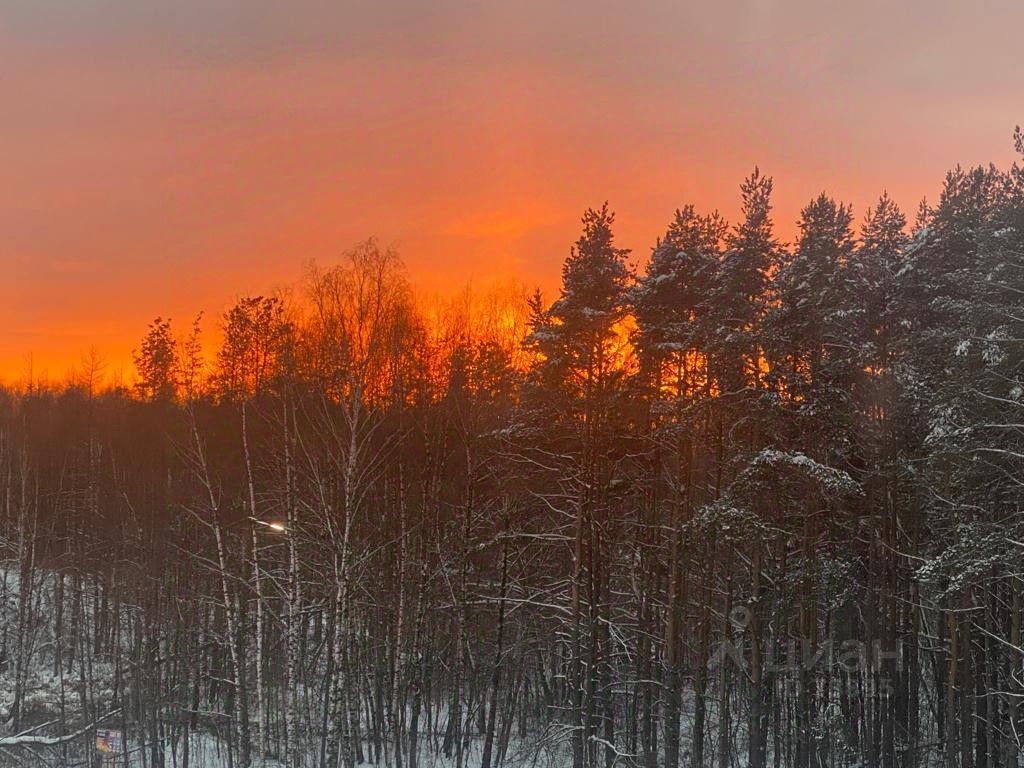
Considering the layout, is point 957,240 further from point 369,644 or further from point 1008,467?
point 369,644

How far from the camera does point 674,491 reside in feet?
57.8

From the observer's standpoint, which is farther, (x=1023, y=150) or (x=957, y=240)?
(x=957, y=240)

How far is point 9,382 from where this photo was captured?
7788cm

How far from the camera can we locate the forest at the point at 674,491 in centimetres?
1590

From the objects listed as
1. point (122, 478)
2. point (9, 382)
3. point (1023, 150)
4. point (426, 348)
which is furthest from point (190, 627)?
Answer: point (9, 382)

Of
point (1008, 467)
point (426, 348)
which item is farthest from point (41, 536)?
point (1008, 467)

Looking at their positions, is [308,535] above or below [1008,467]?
below

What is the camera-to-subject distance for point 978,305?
1488cm

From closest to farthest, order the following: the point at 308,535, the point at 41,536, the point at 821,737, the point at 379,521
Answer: the point at 308,535 < the point at 821,737 < the point at 379,521 < the point at 41,536

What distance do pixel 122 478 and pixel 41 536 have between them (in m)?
3.91

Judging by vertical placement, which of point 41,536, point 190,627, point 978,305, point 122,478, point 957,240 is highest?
point 957,240

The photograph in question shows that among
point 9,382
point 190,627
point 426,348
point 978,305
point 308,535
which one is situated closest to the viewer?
point 978,305

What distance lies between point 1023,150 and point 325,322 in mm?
15470

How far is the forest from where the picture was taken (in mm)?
15898
